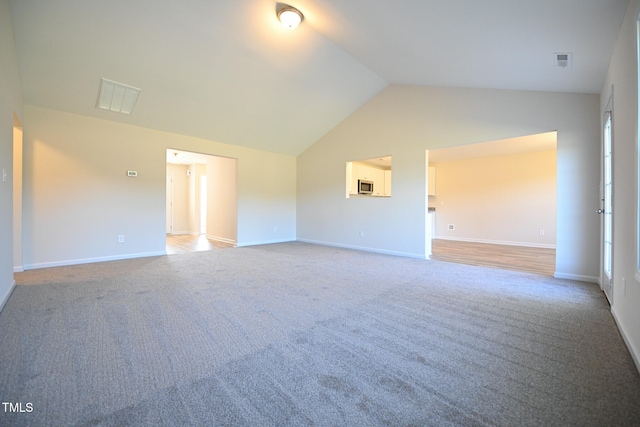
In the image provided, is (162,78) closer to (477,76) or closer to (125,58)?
(125,58)

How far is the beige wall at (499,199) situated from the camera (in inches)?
264

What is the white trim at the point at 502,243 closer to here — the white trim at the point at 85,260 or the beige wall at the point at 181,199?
the white trim at the point at 85,260

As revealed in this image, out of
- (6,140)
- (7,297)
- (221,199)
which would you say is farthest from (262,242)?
(6,140)

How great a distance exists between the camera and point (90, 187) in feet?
15.0

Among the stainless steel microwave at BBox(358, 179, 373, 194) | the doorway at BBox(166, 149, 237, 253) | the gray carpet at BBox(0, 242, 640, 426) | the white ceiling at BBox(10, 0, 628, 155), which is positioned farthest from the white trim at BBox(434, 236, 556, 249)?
the doorway at BBox(166, 149, 237, 253)

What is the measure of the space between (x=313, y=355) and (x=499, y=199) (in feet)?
24.9

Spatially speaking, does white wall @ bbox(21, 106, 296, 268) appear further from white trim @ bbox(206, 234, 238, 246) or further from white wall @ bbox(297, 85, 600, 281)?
white wall @ bbox(297, 85, 600, 281)

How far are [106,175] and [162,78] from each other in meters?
2.00

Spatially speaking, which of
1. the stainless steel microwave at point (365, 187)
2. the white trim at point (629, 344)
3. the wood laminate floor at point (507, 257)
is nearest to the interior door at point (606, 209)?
the wood laminate floor at point (507, 257)

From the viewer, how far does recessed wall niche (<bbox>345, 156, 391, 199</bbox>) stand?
697cm

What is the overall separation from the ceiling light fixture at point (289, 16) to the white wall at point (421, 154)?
2.66 m

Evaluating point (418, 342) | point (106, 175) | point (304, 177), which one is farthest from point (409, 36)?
point (106, 175)

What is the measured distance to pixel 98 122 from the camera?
183 inches

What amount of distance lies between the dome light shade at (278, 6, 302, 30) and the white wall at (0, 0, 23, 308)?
262cm
